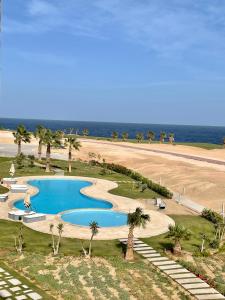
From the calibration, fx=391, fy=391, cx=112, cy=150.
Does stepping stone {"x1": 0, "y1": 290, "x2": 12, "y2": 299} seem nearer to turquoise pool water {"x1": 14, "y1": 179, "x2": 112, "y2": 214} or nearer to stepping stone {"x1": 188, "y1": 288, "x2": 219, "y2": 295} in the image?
stepping stone {"x1": 188, "y1": 288, "x2": 219, "y2": 295}

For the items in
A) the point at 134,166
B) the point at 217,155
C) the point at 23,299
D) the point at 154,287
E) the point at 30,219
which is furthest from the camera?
the point at 217,155

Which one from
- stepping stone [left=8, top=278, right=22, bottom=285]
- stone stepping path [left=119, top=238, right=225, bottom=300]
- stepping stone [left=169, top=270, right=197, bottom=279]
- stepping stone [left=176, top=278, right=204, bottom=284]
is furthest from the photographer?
stepping stone [left=169, top=270, right=197, bottom=279]

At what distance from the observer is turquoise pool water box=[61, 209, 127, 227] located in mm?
34125

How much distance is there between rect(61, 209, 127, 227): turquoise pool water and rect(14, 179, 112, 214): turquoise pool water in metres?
2.13

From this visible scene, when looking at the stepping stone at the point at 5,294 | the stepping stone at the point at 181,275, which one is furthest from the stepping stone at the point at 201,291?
the stepping stone at the point at 5,294

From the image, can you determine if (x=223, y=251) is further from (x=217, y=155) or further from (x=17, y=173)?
(x=217, y=155)

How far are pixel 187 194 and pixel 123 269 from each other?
25.4 meters

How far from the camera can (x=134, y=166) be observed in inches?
2670

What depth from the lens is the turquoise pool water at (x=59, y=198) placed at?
38.8 metres

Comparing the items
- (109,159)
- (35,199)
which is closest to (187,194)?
(35,199)

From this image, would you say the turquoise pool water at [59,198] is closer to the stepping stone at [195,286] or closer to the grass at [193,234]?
the grass at [193,234]

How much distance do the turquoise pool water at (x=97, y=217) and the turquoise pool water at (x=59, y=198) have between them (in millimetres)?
2133

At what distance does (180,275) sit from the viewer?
→ 73.8ft

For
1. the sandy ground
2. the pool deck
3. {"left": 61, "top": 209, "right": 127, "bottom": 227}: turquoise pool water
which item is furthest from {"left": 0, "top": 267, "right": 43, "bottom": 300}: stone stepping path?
the sandy ground
